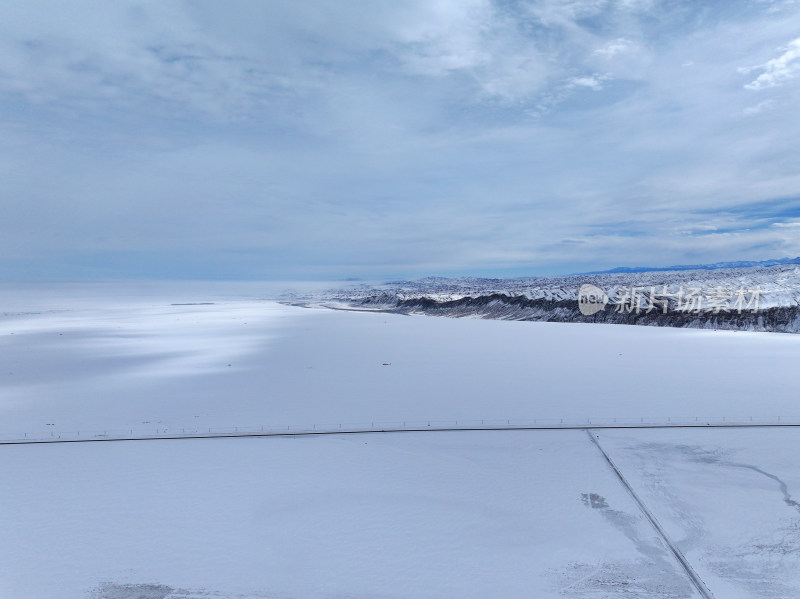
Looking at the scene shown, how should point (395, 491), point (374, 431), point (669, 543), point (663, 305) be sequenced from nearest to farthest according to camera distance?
point (669, 543) → point (395, 491) → point (374, 431) → point (663, 305)

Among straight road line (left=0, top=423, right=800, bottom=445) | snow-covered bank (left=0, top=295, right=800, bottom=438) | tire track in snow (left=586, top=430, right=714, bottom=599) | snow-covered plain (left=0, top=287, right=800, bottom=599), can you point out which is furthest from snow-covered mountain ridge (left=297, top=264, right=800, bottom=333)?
tire track in snow (left=586, top=430, right=714, bottom=599)

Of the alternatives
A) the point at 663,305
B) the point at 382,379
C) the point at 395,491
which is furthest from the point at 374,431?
the point at 663,305

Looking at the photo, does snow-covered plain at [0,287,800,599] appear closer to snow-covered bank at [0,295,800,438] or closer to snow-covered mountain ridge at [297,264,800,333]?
snow-covered bank at [0,295,800,438]

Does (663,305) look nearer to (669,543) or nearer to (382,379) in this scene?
(382,379)

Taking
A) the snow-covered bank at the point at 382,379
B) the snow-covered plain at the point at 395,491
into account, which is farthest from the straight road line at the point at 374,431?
the snow-covered bank at the point at 382,379

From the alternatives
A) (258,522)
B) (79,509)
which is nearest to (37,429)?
(79,509)

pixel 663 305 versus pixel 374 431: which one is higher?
pixel 663 305

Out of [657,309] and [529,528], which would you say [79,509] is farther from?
[657,309]

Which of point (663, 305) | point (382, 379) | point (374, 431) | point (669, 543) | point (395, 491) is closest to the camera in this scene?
point (669, 543)

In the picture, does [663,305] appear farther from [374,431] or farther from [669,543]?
[669,543]

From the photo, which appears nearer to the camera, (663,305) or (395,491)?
(395,491)
